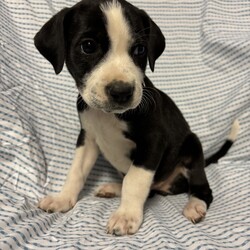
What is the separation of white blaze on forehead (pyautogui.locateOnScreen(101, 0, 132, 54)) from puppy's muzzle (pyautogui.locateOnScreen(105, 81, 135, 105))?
28cm

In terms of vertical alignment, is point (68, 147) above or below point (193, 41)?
below

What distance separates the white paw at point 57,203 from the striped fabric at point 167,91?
0.06 meters

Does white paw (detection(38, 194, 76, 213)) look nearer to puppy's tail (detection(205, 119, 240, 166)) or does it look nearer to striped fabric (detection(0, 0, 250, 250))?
striped fabric (detection(0, 0, 250, 250))

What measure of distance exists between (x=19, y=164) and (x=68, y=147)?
0.60 metres

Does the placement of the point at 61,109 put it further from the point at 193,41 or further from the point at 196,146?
the point at 193,41

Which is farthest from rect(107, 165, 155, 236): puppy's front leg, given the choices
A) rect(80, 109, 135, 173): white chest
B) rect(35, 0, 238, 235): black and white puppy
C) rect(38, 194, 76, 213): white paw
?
rect(38, 194, 76, 213): white paw

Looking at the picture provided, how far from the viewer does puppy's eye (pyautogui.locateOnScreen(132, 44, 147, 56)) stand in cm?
259

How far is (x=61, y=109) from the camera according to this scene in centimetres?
368

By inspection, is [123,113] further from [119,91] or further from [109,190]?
[109,190]

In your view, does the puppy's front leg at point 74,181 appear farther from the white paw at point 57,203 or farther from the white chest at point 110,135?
the white chest at point 110,135

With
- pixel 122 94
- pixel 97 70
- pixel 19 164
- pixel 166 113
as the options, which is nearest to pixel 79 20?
pixel 97 70

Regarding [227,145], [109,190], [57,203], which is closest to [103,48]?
[57,203]

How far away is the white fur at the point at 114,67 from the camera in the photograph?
2.33m

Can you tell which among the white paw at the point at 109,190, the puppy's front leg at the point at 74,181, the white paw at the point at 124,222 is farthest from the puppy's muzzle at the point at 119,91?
the white paw at the point at 109,190
